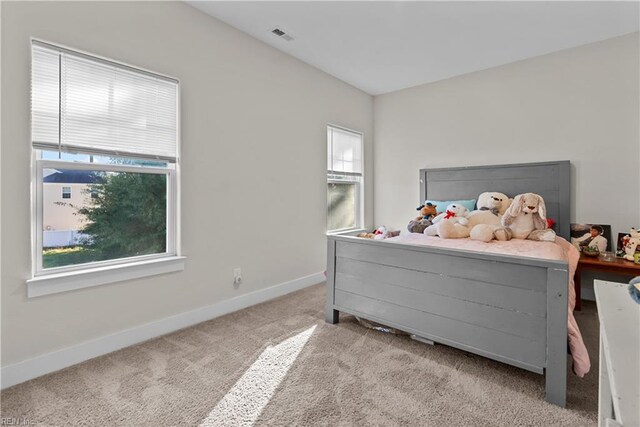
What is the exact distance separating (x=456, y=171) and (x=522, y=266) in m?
2.41

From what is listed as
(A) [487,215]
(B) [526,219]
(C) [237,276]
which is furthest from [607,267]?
(C) [237,276]

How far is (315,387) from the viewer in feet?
5.57

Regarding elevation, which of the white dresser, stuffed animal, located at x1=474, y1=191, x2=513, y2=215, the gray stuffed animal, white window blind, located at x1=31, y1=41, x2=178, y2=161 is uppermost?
white window blind, located at x1=31, y1=41, x2=178, y2=161

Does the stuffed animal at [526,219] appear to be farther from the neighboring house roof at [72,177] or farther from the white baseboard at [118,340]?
the neighboring house roof at [72,177]

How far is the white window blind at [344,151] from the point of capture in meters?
3.96

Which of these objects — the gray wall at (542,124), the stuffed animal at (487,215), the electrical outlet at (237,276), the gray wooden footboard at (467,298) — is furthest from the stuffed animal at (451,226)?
the electrical outlet at (237,276)

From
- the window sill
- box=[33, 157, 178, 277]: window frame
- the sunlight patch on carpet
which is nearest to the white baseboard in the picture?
the window sill

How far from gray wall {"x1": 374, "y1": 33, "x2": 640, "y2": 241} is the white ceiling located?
20 centimetres

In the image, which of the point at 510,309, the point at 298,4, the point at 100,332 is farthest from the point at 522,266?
the point at 100,332

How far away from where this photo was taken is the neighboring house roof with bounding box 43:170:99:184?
6.21 ft

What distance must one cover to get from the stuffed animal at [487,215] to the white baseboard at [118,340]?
6.53ft

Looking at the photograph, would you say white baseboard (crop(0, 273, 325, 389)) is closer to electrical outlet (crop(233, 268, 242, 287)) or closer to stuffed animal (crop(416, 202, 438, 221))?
electrical outlet (crop(233, 268, 242, 287))

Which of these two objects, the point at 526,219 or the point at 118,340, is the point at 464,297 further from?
the point at 118,340

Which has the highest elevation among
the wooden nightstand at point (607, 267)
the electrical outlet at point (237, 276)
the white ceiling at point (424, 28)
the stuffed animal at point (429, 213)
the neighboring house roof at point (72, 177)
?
the white ceiling at point (424, 28)
